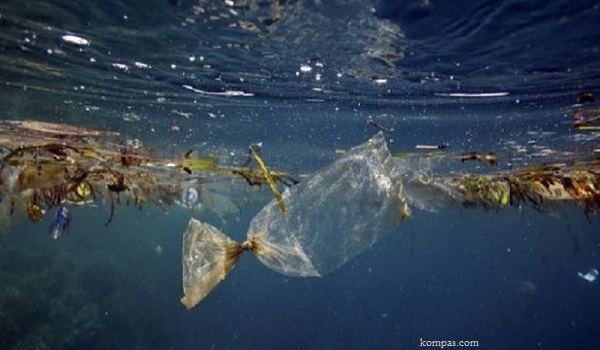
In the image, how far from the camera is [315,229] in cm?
479

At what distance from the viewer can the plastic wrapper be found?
4.75 meters

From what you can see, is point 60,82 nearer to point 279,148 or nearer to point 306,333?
point 279,148

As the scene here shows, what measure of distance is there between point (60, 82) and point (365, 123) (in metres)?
8.67

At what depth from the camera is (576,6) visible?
6.14m

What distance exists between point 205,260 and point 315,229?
55.6 inches

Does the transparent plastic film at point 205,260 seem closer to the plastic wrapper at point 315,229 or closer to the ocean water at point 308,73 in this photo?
the plastic wrapper at point 315,229

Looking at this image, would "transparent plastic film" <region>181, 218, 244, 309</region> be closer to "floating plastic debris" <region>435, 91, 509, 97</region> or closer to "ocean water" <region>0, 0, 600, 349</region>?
"ocean water" <region>0, 0, 600, 349</region>

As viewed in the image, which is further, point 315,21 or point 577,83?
point 577,83

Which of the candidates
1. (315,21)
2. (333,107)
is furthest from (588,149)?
(315,21)

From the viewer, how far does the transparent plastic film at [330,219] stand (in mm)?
4730

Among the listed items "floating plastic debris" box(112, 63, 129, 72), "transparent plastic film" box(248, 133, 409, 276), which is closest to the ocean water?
"floating plastic debris" box(112, 63, 129, 72)

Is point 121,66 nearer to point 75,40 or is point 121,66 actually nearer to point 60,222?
point 75,40

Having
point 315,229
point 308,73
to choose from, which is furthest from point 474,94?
point 315,229

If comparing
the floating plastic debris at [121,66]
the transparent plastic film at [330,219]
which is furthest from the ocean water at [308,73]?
the transparent plastic film at [330,219]
